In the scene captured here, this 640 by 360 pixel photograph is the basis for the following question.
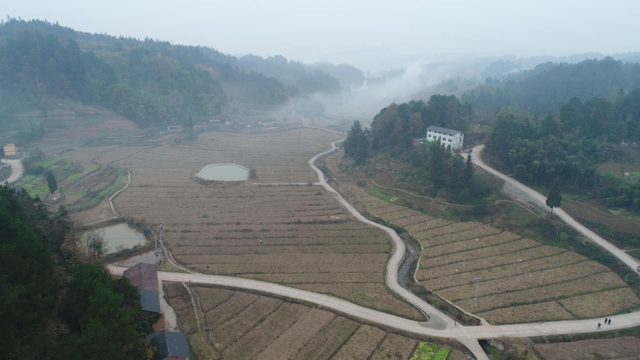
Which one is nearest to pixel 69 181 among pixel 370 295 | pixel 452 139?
pixel 370 295

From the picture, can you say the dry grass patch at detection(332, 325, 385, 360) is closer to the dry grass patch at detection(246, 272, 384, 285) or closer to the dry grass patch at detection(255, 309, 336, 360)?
the dry grass patch at detection(255, 309, 336, 360)

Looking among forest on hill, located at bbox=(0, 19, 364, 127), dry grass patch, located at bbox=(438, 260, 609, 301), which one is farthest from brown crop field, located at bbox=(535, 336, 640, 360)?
forest on hill, located at bbox=(0, 19, 364, 127)

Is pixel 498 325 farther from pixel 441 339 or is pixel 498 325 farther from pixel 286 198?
pixel 286 198

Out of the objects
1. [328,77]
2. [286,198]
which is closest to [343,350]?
[286,198]

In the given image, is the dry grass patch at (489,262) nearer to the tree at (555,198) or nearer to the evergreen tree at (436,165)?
the tree at (555,198)

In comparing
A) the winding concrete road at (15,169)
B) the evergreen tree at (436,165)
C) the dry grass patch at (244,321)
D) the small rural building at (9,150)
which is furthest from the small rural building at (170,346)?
the small rural building at (9,150)
